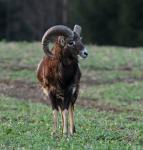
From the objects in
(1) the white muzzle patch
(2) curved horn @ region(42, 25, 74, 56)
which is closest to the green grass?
(1) the white muzzle patch

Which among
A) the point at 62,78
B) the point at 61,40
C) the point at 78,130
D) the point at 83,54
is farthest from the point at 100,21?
the point at 83,54

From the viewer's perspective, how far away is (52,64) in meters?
15.0

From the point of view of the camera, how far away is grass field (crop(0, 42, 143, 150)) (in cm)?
1414

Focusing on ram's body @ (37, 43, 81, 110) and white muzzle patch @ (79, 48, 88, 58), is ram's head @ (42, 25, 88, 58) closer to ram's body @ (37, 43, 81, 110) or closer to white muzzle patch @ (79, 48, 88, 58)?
white muzzle patch @ (79, 48, 88, 58)

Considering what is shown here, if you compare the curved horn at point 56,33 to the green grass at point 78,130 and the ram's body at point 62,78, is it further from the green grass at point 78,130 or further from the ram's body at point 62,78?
the green grass at point 78,130

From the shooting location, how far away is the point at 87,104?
2212cm

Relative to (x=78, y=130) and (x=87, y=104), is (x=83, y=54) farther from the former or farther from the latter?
(x=87, y=104)

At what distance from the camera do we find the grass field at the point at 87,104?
14.1 m

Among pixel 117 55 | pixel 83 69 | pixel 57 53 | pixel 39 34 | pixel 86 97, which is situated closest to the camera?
pixel 57 53

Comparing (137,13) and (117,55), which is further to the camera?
(137,13)

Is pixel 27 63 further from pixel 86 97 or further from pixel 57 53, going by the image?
pixel 57 53

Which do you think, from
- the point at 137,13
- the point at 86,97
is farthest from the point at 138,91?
the point at 137,13

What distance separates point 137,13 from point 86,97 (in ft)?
116

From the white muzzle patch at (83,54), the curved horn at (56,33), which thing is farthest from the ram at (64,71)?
the white muzzle patch at (83,54)
